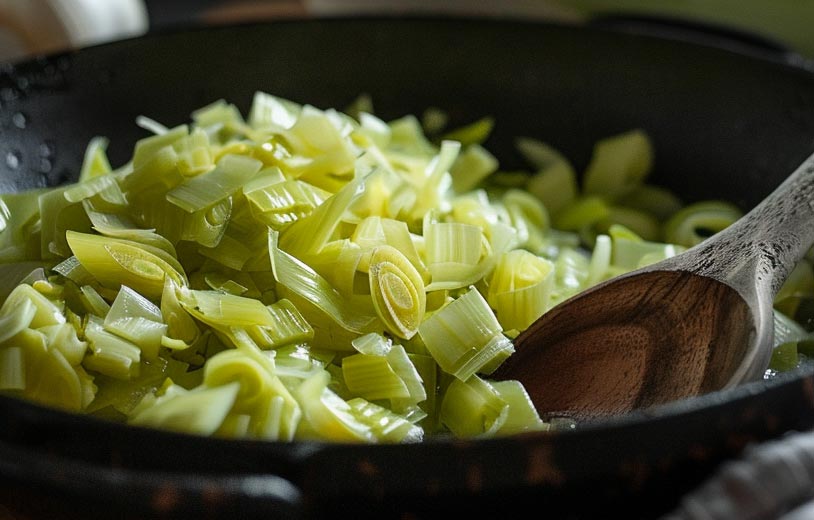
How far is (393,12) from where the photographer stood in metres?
1.61

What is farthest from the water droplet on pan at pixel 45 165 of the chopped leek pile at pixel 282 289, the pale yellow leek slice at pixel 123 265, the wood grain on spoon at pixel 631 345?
the wood grain on spoon at pixel 631 345

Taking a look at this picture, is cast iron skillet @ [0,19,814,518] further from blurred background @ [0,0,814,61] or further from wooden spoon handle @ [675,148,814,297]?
wooden spoon handle @ [675,148,814,297]

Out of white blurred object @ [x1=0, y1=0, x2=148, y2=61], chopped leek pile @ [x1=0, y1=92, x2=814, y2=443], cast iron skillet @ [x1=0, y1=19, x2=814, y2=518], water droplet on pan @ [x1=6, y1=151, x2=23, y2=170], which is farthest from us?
white blurred object @ [x1=0, y1=0, x2=148, y2=61]

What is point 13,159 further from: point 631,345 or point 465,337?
point 631,345

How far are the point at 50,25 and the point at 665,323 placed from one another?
1148 mm

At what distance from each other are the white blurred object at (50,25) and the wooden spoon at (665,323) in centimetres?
96

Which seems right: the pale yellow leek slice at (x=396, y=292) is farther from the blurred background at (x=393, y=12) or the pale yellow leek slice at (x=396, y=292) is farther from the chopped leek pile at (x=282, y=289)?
the blurred background at (x=393, y=12)

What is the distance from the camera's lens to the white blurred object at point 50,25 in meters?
1.44

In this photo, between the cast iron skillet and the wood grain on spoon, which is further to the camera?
the wood grain on spoon

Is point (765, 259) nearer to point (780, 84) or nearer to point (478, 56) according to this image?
point (780, 84)

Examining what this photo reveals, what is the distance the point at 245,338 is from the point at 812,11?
4.77 feet

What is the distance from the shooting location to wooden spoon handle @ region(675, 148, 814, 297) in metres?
0.78

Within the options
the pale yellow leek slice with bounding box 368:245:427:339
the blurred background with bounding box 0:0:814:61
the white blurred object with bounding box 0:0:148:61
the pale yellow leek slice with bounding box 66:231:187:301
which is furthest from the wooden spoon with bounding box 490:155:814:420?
the white blurred object with bounding box 0:0:148:61

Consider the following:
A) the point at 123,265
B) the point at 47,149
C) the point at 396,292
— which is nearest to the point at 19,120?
the point at 47,149
